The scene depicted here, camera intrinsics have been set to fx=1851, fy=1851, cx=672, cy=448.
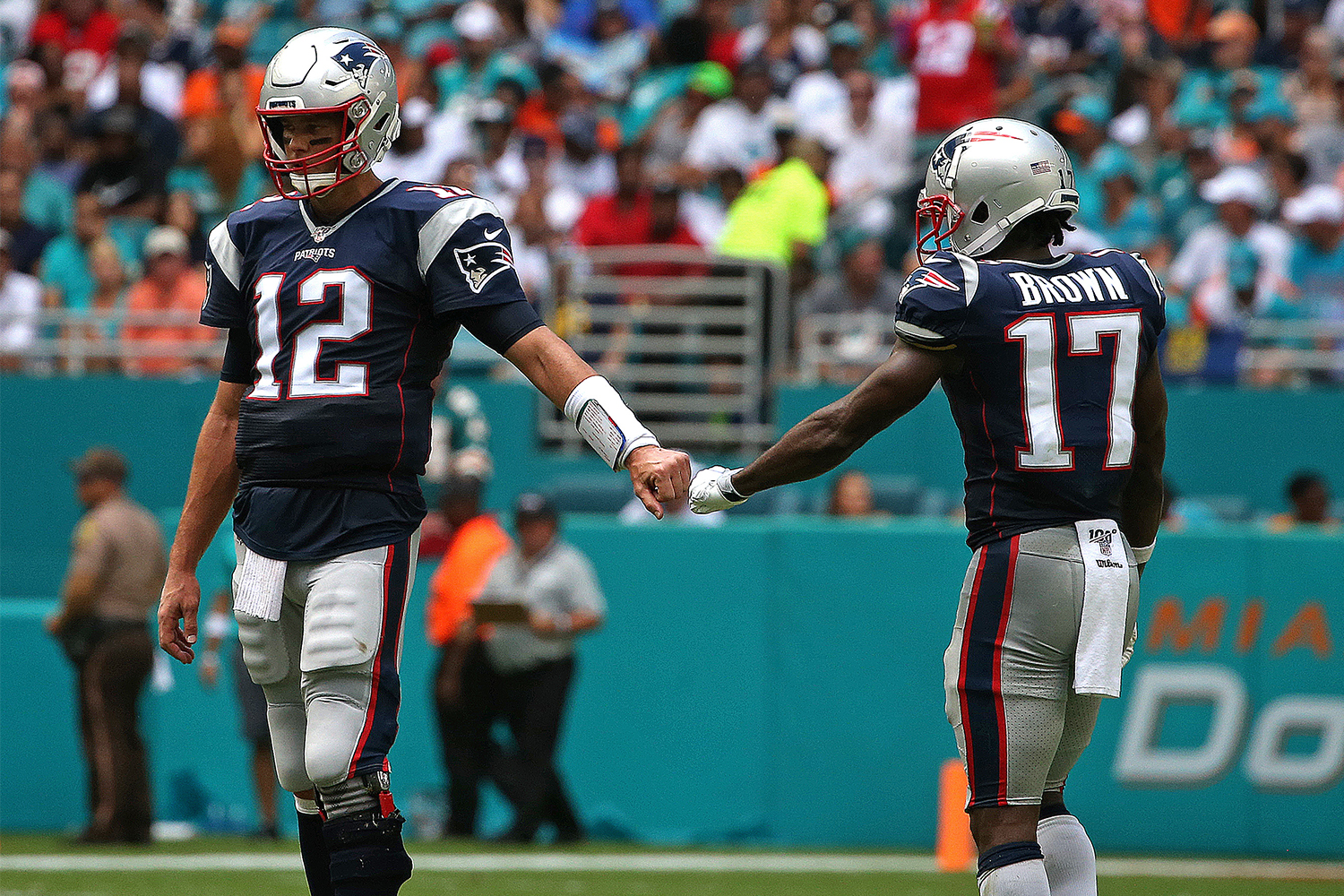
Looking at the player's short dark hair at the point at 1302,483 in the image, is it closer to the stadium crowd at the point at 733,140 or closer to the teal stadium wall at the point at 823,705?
the teal stadium wall at the point at 823,705

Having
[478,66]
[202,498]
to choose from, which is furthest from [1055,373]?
[478,66]

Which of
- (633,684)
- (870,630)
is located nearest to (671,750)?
(633,684)

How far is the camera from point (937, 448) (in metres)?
11.9

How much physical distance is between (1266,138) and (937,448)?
3.51 meters

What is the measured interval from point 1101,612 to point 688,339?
24.8ft

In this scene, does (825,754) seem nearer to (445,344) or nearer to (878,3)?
(445,344)

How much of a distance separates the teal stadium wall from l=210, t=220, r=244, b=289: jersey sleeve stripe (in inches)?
230

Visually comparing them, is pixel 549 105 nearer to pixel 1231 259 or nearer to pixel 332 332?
pixel 1231 259

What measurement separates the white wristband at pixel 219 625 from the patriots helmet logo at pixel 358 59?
239 inches

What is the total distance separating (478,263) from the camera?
176 inches

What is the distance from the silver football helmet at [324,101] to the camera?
4500mm

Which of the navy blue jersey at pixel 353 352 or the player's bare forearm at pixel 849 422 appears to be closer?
the player's bare forearm at pixel 849 422

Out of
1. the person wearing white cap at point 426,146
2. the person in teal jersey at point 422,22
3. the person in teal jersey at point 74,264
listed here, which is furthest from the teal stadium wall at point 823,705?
the person in teal jersey at point 422,22

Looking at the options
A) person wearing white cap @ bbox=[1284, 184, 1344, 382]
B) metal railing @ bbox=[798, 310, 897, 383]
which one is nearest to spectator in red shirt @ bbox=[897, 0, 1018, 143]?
metal railing @ bbox=[798, 310, 897, 383]
